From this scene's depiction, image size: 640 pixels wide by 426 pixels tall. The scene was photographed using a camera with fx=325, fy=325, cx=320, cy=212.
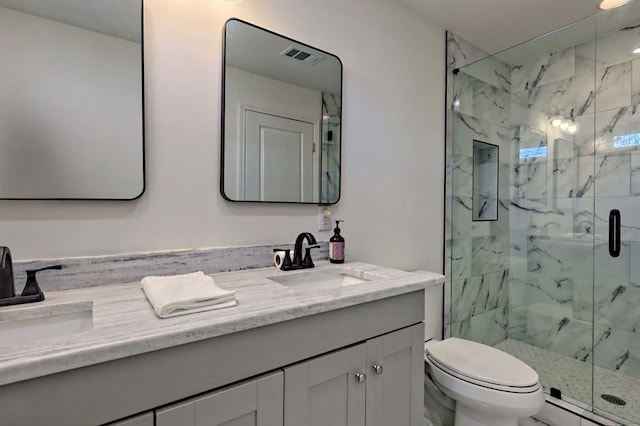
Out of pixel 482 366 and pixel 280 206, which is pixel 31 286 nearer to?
pixel 280 206

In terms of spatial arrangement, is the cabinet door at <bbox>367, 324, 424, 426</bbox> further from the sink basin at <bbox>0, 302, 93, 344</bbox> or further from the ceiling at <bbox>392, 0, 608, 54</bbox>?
the ceiling at <bbox>392, 0, 608, 54</bbox>

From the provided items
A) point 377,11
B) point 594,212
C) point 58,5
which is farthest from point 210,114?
point 594,212

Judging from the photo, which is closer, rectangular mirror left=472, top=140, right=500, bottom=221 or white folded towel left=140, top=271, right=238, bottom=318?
white folded towel left=140, top=271, right=238, bottom=318

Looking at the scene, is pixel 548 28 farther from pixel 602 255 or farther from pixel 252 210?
pixel 252 210

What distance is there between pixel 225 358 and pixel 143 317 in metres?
0.23

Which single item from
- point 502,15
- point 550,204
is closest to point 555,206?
point 550,204

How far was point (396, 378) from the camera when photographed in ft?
4.00

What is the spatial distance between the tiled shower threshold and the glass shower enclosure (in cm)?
1

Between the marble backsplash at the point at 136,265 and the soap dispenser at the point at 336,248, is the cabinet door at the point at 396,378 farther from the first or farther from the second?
the marble backsplash at the point at 136,265

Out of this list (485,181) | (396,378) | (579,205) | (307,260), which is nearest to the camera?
(396,378)

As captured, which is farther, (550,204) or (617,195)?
(550,204)

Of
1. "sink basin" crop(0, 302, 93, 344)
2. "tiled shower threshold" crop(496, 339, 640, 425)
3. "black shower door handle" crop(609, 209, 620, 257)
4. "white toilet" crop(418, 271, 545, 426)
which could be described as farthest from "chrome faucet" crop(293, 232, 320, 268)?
"black shower door handle" crop(609, 209, 620, 257)

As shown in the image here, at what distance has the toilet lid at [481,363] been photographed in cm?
144

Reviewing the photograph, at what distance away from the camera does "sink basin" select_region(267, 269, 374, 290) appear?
1385 millimetres
